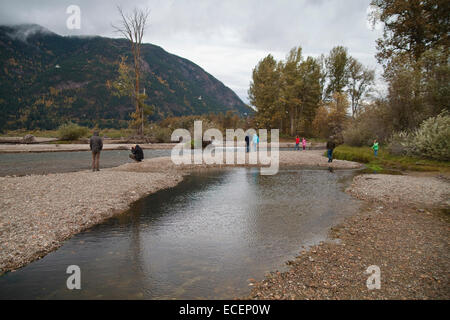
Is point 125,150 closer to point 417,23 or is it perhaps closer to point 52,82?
point 417,23

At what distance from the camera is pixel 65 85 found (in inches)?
4013

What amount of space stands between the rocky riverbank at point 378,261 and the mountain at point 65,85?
57.5m

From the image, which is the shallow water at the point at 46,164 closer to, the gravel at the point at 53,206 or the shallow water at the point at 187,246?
the gravel at the point at 53,206

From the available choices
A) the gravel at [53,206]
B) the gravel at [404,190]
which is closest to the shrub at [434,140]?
the gravel at [404,190]

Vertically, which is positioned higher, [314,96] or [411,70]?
[314,96]

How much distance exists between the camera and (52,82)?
102 meters

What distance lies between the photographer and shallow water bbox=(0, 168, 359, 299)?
16.5ft

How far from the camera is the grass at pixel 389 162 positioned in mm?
18892

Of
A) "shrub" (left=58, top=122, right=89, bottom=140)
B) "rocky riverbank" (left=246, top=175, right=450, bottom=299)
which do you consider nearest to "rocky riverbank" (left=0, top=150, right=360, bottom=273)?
"rocky riverbank" (left=246, top=175, right=450, bottom=299)

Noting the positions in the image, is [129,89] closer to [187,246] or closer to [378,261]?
[187,246]

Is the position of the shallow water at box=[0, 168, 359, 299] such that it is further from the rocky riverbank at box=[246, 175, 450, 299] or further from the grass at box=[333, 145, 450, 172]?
the grass at box=[333, 145, 450, 172]

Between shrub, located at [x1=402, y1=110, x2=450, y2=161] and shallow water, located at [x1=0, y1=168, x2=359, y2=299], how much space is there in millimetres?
12420
